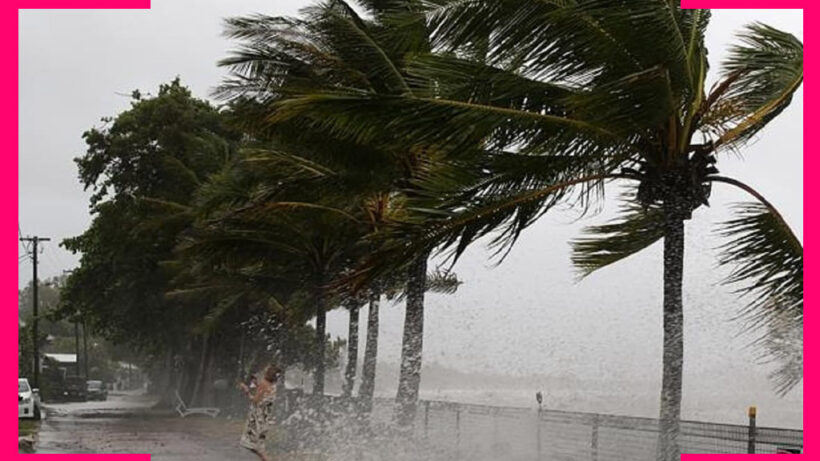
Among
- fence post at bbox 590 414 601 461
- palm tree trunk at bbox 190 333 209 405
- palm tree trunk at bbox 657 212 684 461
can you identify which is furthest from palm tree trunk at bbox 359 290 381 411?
palm tree trunk at bbox 190 333 209 405

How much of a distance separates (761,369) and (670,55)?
5.07 meters

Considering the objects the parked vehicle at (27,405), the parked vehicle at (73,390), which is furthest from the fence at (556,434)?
the parked vehicle at (73,390)

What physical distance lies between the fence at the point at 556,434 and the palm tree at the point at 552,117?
784 millimetres

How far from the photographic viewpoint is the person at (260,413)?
17.1 metres

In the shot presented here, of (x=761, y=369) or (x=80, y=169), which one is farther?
(x=80, y=169)

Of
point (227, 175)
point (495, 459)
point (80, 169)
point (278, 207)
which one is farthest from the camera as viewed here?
point (80, 169)

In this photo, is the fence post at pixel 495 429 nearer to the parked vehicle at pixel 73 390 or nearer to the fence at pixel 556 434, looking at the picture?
the fence at pixel 556 434

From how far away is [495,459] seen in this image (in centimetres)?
1819

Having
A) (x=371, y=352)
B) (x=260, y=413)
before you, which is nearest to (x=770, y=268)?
(x=260, y=413)

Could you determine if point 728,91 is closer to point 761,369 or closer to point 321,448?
point 761,369

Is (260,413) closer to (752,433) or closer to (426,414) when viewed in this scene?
(426,414)

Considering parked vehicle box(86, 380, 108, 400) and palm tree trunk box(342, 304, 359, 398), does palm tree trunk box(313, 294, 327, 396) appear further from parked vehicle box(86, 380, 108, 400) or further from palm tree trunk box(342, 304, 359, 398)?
parked vehicle box(86, 380, 108, 400)

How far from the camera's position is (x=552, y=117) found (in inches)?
509

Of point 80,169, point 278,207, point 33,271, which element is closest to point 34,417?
point 80,169
